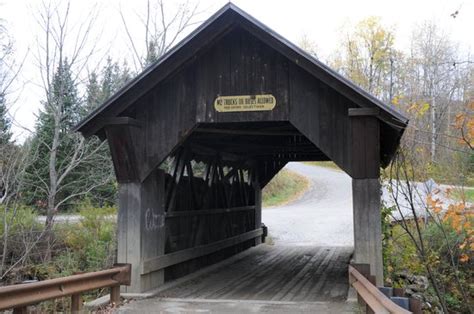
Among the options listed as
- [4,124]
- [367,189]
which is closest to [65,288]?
[367,189]

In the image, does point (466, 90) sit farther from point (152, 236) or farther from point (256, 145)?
point (152, 236)

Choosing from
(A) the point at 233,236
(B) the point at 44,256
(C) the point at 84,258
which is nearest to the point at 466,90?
(A) the point at 233,236

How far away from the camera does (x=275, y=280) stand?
9.71 m

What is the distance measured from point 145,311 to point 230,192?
6.68 m

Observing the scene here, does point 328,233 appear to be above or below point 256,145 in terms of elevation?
below

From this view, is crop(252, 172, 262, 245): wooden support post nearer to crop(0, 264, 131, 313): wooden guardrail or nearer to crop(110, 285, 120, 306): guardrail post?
crop(0, 264, 131, 313): wooden guardrail

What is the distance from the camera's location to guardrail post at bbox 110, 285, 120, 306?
23.4 ft

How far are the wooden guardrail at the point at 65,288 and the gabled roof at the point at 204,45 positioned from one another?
2366 millimetres

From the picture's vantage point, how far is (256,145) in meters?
12.5

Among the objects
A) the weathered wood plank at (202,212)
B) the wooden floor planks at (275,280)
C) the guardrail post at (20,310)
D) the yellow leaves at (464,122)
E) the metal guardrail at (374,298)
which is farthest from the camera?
the weathered wood plank at (202,212)

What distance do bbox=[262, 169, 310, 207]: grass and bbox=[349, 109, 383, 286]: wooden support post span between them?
25265mm

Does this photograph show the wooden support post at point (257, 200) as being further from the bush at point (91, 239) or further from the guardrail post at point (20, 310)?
the guardrail post at point (20, 310)

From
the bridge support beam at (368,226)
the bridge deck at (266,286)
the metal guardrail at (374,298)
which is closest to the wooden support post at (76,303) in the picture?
the bridge deck at (266,286)

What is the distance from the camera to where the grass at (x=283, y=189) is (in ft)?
112
